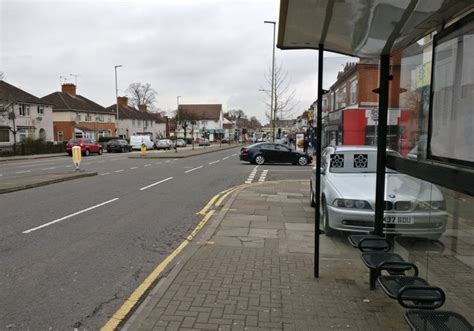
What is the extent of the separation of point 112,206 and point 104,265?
486cm

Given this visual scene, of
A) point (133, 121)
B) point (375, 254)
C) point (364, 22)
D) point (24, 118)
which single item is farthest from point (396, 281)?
point (133, 121)

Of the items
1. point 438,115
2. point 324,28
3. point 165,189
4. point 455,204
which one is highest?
point 324,28

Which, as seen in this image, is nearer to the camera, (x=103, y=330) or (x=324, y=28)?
(x=103, y=330)

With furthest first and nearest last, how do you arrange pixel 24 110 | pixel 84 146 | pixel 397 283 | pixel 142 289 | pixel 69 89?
pixel 69 89 < pixel 24 110 < pixel 84 146 < pixel 142 289 < pixel 397 283

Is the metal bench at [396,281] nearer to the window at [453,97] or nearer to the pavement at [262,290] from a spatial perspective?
the pavement at [262,290]

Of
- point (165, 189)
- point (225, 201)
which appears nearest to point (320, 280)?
point (225, 201)

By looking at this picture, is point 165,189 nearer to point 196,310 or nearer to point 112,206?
point 112,206

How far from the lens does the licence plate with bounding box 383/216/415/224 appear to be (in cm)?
437

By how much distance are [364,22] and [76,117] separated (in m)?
66.8

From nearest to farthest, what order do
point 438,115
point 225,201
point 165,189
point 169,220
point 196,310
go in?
point 438,115, point 196,310, point 169,220, point 225,201, point 165,189

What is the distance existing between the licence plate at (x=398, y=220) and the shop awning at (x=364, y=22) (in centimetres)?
177

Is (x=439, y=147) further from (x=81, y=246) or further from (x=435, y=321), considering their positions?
(x=81, y=246)

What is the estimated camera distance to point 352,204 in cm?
657

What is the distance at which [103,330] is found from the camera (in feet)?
12.2
